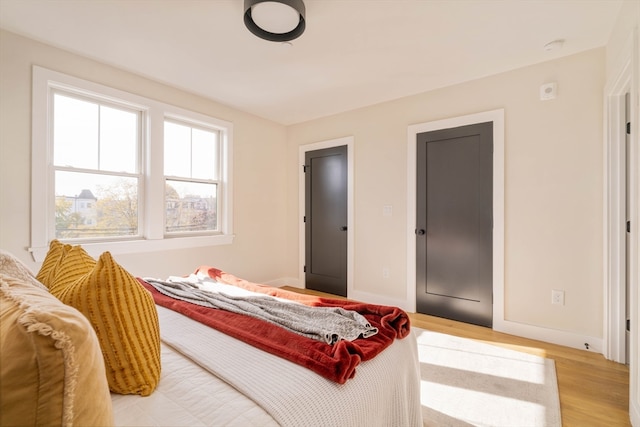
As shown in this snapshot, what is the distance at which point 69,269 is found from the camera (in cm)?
116

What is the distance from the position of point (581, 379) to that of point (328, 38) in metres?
3.17

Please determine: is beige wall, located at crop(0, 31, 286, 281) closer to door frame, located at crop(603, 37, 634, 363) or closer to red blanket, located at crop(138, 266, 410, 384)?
red blanket, located at crop(138, 266, 410, 384)

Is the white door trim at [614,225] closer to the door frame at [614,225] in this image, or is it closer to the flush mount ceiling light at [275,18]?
the door frame at [614,225]

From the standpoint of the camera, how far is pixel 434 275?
133 inches

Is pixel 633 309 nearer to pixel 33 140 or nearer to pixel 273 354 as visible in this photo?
pixel 273 354

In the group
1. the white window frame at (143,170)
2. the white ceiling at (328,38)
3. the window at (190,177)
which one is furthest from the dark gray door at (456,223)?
the window at (190,177)

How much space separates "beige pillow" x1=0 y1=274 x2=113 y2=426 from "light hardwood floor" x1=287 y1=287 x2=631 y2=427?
231 centimetres

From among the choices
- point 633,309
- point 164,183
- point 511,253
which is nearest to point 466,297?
point 511,253

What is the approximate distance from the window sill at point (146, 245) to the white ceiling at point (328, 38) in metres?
1.73

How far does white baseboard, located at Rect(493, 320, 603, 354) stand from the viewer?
255 centimetres

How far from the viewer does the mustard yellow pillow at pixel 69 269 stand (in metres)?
1.08

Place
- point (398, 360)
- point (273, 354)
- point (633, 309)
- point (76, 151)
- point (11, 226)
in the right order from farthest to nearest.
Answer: point (76, 151)
point (11, 226)
point (633, 309)
point (398, 360)
point (273, 354)

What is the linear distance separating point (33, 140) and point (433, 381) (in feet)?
12.0

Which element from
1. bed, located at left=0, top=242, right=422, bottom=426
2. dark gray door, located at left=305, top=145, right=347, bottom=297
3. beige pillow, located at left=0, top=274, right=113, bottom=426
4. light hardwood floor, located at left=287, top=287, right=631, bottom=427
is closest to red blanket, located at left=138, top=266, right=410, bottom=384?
bed, located at left=0, top=242, right=422, bottom=426
